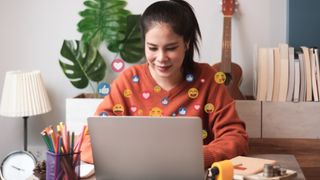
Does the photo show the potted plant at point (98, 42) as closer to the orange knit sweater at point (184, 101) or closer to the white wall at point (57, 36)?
the white wall at point (57, 36)

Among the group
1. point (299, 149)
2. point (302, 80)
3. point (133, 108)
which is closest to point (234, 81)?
point (302, 80)

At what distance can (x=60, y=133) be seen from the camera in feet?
3.95

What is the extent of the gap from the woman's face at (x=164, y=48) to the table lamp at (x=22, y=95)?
121cm

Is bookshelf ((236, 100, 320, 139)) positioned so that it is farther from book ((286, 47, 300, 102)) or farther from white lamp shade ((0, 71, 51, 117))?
white lamp shade ((0, 71, 51, 117))

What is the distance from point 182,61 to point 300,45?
1215 mm

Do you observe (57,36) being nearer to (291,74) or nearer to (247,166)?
(291,74)

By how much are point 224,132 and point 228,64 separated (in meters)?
1.03

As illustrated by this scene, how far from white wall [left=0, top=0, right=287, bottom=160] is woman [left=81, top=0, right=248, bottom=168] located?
43.0 inches

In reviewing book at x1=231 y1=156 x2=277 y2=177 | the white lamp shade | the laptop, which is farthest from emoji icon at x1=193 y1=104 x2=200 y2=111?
the white lamp shade

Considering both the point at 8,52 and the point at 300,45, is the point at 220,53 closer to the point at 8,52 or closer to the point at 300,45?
the point at 300,45

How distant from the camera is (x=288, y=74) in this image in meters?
2.49

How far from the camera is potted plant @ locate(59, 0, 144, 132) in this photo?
8.86 ft

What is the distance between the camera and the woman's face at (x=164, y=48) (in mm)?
1595

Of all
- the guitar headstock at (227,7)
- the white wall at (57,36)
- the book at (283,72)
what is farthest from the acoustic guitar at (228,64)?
the book at (283,72)
